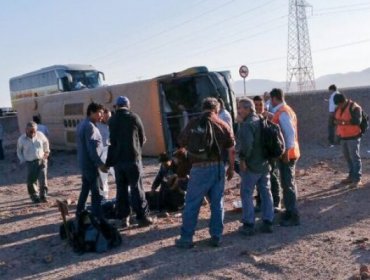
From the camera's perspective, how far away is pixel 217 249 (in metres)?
6.55

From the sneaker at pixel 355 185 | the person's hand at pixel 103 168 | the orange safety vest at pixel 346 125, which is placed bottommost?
the sneaker at pixel 355 185

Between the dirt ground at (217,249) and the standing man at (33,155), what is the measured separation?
2.54ft

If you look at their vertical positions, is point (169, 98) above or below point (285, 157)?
above

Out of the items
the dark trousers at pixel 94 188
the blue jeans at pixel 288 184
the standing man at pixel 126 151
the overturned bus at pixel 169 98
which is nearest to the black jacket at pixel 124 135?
the standing man at pixel 126 151

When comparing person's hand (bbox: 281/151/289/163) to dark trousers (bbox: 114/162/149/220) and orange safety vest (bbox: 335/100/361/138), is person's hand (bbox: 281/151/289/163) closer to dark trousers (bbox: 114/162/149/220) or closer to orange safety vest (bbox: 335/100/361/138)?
dark trousers (bbox: 114/162/149/220)

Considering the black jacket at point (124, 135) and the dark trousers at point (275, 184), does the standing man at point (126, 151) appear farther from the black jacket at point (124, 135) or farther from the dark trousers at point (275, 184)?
the dark trousers at point (275, 184)

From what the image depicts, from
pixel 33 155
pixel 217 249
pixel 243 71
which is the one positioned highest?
pixel 243 71

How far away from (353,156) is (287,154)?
2.82m

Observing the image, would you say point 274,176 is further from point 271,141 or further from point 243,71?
point 243,71

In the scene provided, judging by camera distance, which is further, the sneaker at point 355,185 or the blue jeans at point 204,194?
the sneaker at point 355,185

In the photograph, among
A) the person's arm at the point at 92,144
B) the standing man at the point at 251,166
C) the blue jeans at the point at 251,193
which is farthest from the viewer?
the person's arm at the point at 92,144

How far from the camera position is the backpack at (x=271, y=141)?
6824 millimetres

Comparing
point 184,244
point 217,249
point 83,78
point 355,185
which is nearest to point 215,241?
point 217,249

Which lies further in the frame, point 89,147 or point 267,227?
point 89,147
